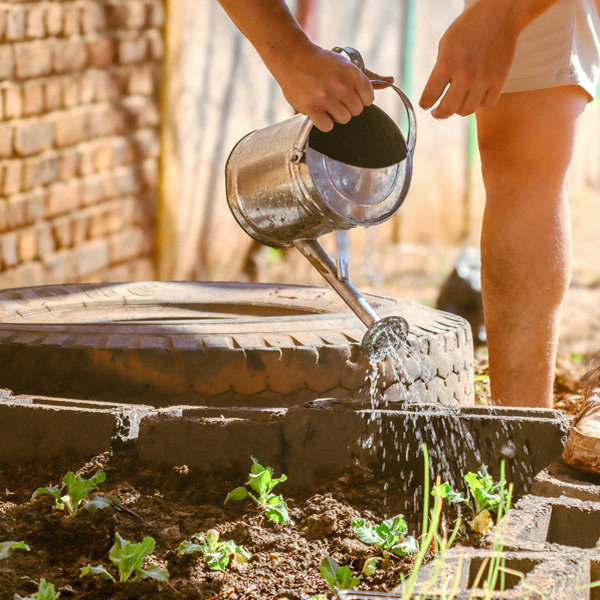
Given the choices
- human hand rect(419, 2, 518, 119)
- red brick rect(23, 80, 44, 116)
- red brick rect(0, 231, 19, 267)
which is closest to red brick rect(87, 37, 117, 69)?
red brick rect(23, 80, 44, 116)

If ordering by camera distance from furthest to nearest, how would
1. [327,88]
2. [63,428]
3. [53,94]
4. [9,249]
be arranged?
[53,94]
[9,249]
[327,88]
[63,428]

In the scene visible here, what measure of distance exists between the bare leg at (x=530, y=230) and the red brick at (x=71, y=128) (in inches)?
86.0

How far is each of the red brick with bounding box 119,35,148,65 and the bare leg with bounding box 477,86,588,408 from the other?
2.47 meters

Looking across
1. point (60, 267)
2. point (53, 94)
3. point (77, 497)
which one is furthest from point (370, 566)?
point (53, 94)

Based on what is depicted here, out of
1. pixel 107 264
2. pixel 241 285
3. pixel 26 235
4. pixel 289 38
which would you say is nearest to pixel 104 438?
pixel 289 38

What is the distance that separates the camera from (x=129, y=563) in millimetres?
1037

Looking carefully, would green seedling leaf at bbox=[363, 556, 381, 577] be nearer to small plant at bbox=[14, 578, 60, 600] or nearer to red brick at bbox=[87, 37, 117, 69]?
small plant at bbox=[14, 578, 60, 600]

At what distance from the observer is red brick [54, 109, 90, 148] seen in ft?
11.8

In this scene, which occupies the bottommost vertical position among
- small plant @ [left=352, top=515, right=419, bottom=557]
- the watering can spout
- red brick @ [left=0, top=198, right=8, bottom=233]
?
small plant @ [left=352, top=515, right=419, bottom=557]

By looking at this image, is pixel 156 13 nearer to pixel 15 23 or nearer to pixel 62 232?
pixel 15 23

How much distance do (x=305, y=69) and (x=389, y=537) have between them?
2.81ft

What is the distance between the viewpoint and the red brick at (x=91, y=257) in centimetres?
380

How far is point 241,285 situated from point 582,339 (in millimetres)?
2424

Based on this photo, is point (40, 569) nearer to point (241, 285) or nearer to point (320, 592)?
point (320, 592)
